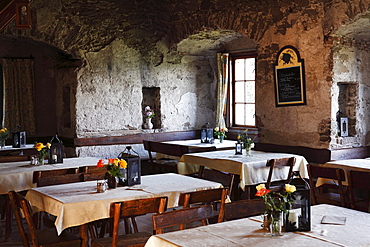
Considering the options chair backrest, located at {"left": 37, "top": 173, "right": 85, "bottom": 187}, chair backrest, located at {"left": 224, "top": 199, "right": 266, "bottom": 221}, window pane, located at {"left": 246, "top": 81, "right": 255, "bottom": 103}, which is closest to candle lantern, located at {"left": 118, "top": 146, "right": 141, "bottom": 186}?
chair backrest, located at {"left": 37, "top": 173, "right": 85, "bottom": 187}

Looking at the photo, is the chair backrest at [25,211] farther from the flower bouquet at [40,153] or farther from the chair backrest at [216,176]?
the chair backrest at [216,176]

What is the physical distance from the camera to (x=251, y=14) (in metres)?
7.62

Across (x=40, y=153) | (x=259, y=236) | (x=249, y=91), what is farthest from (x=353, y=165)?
(x=249, y=91)

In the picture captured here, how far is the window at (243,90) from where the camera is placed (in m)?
9.23

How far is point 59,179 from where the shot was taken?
434 cm

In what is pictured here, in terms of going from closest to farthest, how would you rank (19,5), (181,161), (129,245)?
(129,245) → (19,5) → (181,161)

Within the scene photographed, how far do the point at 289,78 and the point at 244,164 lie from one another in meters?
→ 2.10

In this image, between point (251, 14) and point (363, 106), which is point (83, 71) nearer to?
point (251, 14)

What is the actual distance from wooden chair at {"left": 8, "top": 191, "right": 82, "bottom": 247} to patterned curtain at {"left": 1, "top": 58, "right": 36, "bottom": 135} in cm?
593

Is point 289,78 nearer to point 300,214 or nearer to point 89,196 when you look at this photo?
point 89,196

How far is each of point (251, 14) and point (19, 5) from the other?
356 cm

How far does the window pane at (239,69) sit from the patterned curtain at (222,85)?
203 millimetres

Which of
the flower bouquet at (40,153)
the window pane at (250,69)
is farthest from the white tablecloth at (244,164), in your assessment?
the window pane at (250,69)

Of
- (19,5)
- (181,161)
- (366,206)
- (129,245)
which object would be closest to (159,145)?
(181,161)
